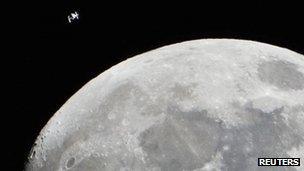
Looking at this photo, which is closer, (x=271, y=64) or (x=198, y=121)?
(x=198, y=121)

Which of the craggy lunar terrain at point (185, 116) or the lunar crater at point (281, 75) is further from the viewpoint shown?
the lunar crater at point (281, 75)

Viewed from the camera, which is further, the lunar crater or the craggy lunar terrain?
the lunar crater

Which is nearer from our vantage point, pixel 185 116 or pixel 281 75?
pixel 185 116

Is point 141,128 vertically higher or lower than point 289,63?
higher

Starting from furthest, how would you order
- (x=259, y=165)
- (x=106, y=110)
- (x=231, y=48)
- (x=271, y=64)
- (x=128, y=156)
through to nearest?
(x=231, y=48) → (x=271, y=64) → (x=106, y=110) → (x=128, y=156) → (x=259, y=165)

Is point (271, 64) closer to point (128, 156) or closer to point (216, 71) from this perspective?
point (216, 71)

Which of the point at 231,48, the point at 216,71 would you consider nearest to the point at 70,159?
the point at 216,71

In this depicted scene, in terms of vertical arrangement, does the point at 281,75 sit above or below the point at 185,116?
below

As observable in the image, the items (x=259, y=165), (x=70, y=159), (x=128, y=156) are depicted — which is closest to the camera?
(x=259, y=165)
